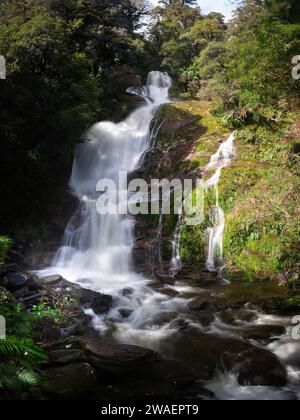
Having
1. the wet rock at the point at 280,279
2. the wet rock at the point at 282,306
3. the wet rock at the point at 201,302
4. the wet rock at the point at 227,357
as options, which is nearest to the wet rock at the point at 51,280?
the wet rock at the point at 201,302

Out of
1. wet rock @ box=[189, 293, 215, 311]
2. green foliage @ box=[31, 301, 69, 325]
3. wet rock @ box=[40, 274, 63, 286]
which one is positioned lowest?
wet rock @ box=[189, 293, 215, 311]

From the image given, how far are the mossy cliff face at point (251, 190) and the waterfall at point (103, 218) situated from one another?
1.53 m

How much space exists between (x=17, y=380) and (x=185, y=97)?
23.0m

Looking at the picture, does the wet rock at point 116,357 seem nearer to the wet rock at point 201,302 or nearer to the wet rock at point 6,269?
the wet rock at point 201,302

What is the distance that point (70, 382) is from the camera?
578 cm

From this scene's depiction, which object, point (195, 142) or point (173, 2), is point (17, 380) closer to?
point (195, 142)

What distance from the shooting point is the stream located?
22.5 feet

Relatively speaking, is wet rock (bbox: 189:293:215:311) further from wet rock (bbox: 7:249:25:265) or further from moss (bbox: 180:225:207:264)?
wet rock (bbox: 7:249:25:265)

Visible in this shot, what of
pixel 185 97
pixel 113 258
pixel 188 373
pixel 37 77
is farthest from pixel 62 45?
pixel 188 373

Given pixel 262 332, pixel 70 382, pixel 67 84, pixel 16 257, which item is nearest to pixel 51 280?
pixel 16 257

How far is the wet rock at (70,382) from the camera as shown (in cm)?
549

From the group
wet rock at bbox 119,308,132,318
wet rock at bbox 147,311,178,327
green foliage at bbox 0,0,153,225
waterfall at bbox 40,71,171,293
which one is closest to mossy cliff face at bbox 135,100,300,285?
waterfall at bbox 40,71,171,293

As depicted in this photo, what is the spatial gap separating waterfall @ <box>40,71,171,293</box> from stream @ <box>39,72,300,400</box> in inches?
1.5

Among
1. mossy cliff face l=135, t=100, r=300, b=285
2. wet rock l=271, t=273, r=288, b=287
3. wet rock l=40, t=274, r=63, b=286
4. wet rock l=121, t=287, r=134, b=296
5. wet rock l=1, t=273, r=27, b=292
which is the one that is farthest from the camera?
mossy cliff face l=135, t=100, r=300, b=285
